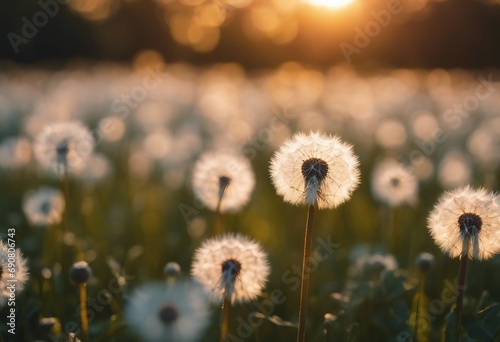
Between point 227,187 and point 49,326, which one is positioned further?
point 227,187

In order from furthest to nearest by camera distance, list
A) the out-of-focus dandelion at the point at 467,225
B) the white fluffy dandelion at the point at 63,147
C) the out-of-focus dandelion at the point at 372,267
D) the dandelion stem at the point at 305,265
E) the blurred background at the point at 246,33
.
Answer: the blurred background at the point at 246,33 → the white fluffy dandelion at the point at 63,147 → the out-of-focus dandelion at the point at 372,267 → the out-of-focus dandelion at the point at 467,225 → the dandelion stem at the point at 305,265

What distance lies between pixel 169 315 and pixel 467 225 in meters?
1.00

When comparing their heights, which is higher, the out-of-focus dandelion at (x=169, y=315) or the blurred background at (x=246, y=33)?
the blurred background at (x=246, y=33)

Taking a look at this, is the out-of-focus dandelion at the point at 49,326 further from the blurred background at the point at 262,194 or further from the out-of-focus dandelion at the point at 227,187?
the out-of-focus dandelion at the point at 227,187

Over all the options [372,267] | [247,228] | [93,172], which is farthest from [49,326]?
[93,172]

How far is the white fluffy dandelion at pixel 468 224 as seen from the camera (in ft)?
6.07

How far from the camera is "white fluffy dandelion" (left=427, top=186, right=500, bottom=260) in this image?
1.85m

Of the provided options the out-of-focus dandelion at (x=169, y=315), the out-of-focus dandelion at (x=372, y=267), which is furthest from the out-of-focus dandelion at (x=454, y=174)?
the out-of-focus dandelion at (x=169, y=315)

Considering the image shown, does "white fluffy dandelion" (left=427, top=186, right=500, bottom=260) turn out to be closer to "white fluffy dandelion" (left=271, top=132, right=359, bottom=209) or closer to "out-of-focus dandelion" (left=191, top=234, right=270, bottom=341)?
"white fluffy dandelion" (left=271, top=132, right=359, bottom=209)

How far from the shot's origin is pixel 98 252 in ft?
11.0

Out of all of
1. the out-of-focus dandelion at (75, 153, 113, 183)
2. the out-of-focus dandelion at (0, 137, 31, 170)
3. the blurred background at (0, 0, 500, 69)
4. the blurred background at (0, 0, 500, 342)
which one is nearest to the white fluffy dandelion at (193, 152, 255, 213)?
the blurred background at (0, 0, 500, 342)

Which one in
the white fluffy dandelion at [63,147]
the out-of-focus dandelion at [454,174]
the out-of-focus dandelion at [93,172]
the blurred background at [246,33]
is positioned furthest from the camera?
the blurred background at [246,33]

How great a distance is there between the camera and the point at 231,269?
1.94m

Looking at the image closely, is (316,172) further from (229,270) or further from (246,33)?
(246,33)
